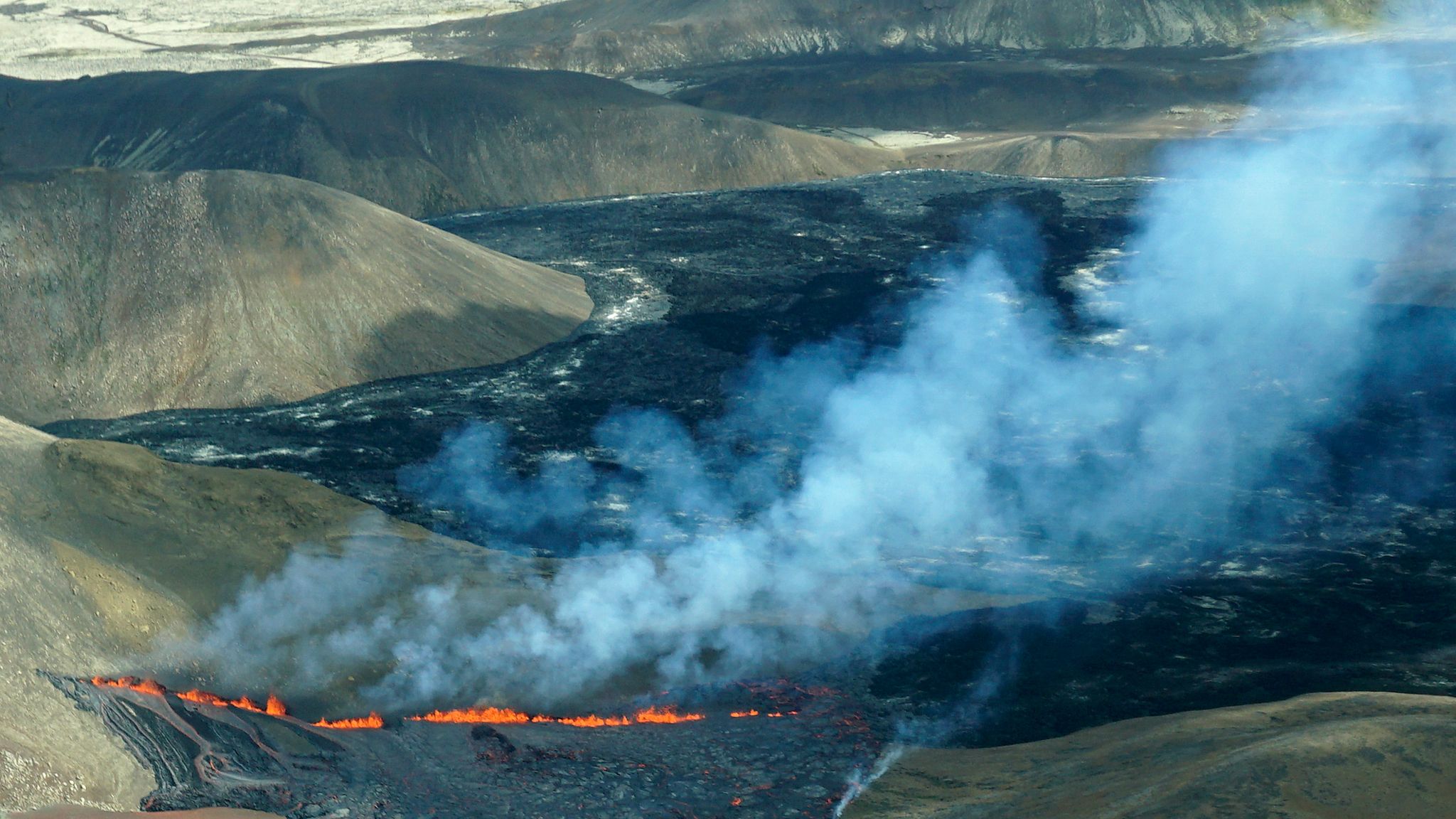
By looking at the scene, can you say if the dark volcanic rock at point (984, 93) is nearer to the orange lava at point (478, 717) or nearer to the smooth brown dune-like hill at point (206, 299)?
the smooth brown dune-like hill at point (206, 299)

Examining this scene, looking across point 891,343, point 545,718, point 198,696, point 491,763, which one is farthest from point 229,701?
point 891,343

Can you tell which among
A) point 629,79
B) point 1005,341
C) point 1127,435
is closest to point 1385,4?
point 629,79

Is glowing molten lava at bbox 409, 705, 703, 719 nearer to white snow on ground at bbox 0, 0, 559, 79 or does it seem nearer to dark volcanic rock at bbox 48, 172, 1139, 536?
dark volcanic rock at bbox 48, 172, 1139, 536

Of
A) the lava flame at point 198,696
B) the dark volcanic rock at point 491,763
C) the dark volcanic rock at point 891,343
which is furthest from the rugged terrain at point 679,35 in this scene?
the dark volcanic rock at point 491,763

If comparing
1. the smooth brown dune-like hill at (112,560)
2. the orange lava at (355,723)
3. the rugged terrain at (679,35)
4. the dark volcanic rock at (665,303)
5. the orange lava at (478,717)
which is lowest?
the dark volcanic rock at (665,303)

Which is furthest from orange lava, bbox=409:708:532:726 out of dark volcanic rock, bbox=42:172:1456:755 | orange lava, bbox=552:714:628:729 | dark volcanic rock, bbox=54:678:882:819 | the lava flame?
dark volcanic rock, bbox=42:172:1456:755
